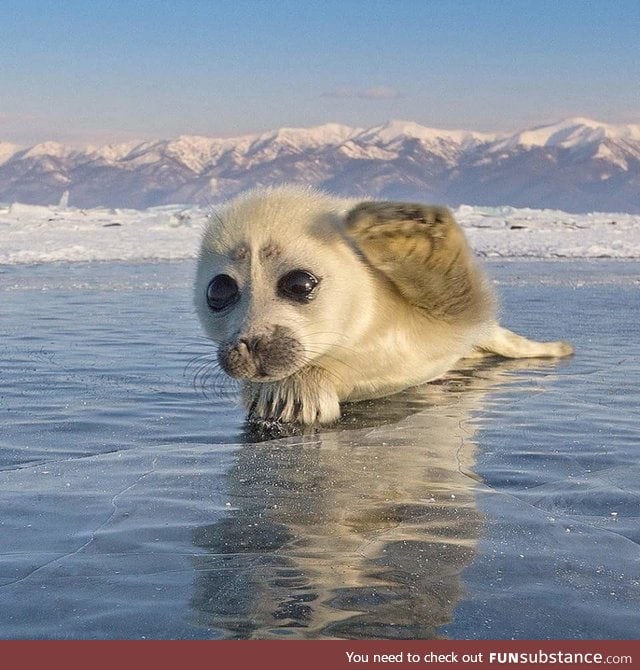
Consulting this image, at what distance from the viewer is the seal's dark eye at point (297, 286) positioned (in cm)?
405

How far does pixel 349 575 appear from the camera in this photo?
2137mm

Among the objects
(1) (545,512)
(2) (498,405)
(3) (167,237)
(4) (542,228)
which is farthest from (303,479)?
(4) (542,228)

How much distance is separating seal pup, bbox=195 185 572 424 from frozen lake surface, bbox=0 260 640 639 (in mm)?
207

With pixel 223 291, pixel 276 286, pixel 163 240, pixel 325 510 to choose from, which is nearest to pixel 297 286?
pixel 276 286

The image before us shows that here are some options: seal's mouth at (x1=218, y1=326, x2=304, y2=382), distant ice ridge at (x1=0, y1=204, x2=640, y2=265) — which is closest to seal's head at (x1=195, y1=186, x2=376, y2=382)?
seal's mouth at (x1=218, y1=326, x2=304, y2=382)

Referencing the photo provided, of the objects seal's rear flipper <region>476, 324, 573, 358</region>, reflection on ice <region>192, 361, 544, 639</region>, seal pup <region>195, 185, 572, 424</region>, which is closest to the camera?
reflection on ice <region>192, 361, 544, 639</region>

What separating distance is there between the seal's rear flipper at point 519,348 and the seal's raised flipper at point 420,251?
5.32ft

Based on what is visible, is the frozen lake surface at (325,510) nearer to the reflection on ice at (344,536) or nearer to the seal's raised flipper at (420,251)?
the reflection on ice at (344,536)

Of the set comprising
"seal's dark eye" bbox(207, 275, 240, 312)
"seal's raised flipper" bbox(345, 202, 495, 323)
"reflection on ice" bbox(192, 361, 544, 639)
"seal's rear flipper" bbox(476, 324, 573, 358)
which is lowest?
"seal's rear flipper" bbox(476, 324, 573, 358)

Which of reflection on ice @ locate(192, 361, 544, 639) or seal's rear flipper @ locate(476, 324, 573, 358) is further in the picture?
seal's rear flipper @ locate(476, 324, 573, 358)

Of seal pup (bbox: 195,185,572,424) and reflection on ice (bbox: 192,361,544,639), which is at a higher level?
seal pup (bbox: 195,185,572,424)

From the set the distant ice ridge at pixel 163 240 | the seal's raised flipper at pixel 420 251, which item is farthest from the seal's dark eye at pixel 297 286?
the distant ice ridge at pixel 163 240

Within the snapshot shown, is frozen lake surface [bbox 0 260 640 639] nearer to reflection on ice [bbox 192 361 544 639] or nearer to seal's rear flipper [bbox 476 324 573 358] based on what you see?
reflection on ice [bbox 192 361 544 639]

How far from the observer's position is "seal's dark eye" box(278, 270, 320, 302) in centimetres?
405
